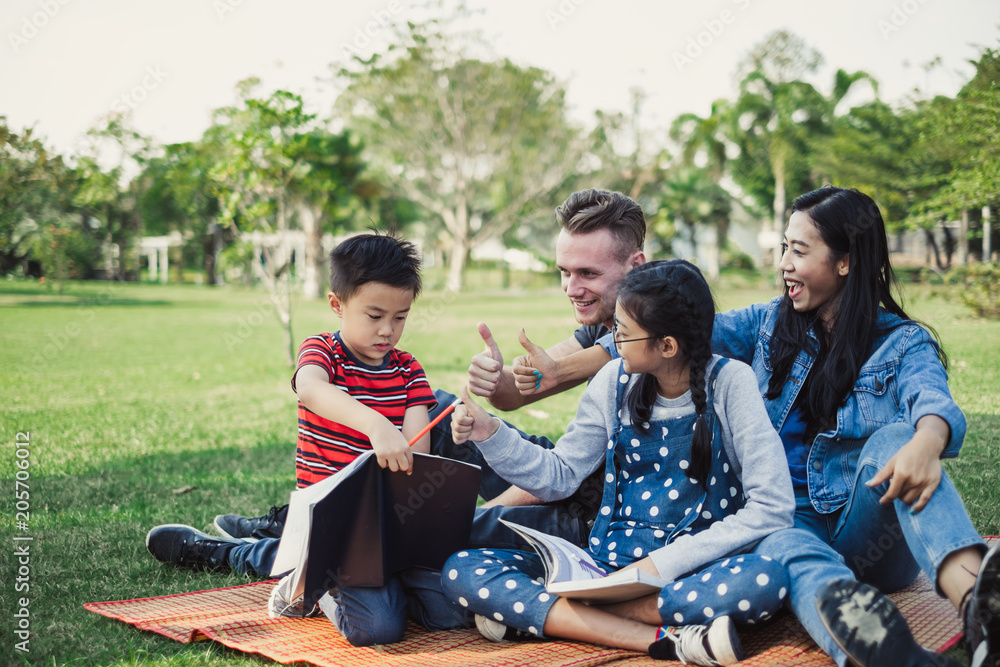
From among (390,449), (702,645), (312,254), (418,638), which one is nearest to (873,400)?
(702,645)

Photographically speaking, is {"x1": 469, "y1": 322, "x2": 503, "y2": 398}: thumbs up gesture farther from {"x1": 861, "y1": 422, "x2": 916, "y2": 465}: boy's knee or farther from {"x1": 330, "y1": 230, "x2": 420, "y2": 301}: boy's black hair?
{"x1": 861, "y1": 422, "x2": 916, "y2": 465}: boy's knee

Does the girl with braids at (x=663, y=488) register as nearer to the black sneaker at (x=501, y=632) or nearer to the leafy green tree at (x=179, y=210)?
the black sneaker at (x=501, y=632)

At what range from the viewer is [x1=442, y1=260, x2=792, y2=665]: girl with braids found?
215 cm

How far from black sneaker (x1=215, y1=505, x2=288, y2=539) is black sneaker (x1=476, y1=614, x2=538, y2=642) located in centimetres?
117

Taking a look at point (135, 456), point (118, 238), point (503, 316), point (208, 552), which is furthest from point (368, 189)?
point (208, 552)

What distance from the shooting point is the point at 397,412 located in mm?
2807

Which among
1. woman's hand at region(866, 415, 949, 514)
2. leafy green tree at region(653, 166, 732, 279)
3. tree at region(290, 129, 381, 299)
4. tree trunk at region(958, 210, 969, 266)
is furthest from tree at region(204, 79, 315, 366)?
leafy green tree at region(653, 166, 732, 279)

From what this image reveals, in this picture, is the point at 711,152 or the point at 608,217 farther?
the point at 711,152

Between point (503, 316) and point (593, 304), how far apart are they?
49.7 feet

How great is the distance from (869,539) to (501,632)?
1.07m

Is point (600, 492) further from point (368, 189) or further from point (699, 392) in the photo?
point (368, 189)

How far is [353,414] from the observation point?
2473 millimetres

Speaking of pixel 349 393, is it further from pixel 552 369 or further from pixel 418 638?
pixel 418 638

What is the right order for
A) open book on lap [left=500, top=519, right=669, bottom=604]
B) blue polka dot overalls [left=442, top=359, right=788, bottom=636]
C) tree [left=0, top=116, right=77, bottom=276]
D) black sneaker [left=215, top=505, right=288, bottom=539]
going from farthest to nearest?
tree [left=0, top=116, right=77, bottom=276], black sneaker [left=215, top=505, right=288, bottom=539], blue polka dot overalls [left=442, top=359, right=788, bottom=636], open book on lap [left=500, top=519, right=669, bottom=604]
